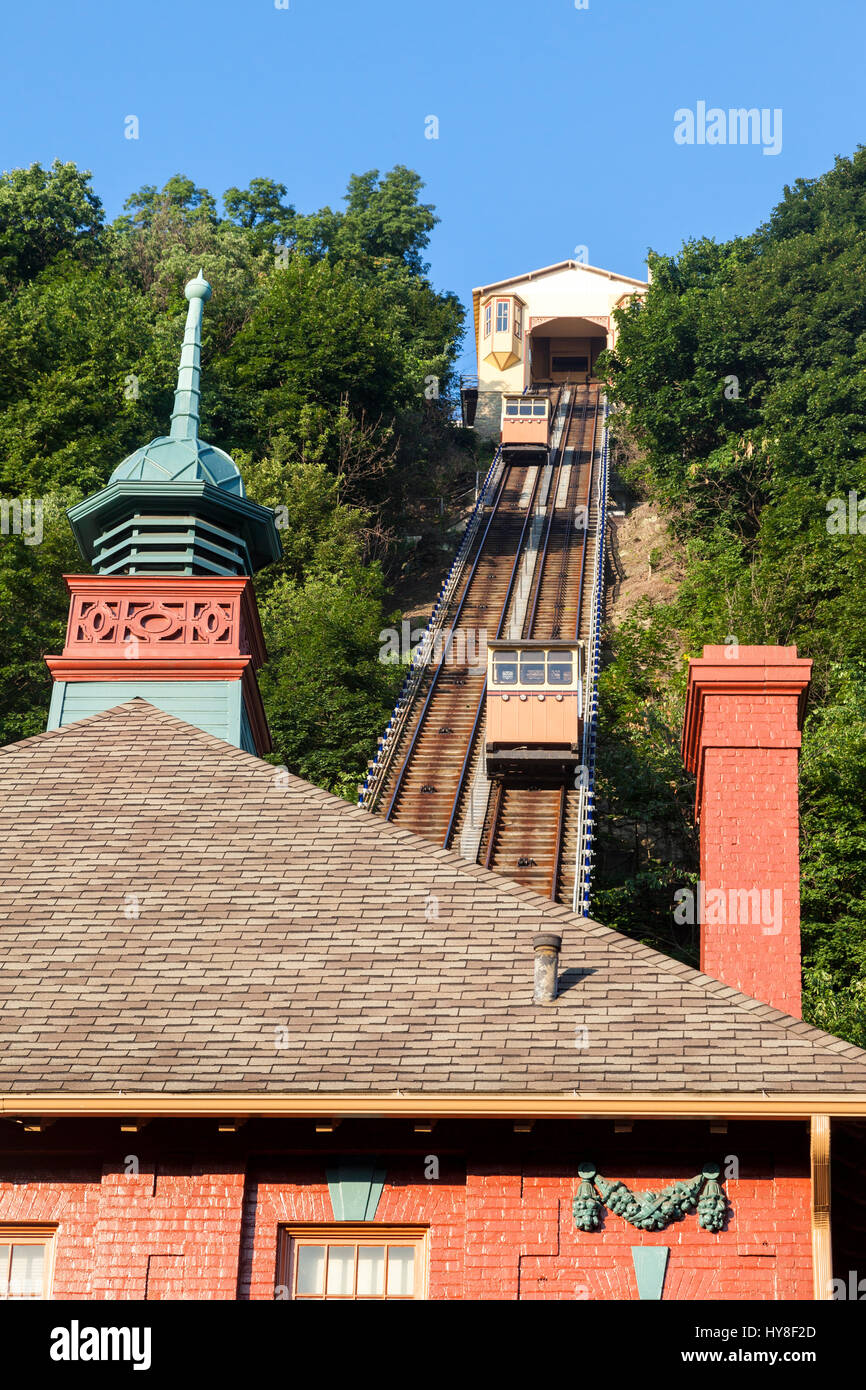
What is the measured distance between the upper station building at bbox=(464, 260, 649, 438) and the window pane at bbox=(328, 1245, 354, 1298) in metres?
66.3

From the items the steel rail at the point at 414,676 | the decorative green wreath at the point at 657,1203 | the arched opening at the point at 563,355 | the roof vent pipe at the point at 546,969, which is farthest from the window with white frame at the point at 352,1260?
the arched opening at the point at 563,355

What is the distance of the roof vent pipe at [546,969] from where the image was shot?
34.1ft

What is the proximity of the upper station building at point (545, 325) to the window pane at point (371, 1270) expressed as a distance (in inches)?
2612

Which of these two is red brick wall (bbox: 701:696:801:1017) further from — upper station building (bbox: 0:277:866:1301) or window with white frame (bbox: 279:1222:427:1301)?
window with white frame (bbox: 279:1222:427:1301)

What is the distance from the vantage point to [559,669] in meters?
33.9

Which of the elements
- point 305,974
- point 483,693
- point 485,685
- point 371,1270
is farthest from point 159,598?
point 483,693

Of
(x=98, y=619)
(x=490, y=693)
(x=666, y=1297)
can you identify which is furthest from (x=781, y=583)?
(x=666, y=1297)

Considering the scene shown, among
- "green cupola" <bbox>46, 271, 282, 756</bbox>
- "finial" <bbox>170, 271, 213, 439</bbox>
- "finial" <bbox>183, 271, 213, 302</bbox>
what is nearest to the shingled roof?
"green cupola" <bbox>46, 271, 282, 756</bbox>

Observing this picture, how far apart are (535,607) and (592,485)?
14.4m

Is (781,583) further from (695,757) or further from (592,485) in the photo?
(695,757)

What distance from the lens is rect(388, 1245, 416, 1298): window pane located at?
9969 millimetres

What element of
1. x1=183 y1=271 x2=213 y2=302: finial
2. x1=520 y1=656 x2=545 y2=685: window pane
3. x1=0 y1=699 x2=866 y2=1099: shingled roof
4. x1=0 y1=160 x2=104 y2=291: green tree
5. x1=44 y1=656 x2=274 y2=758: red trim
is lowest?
x1=0 y1=699 x2=866 y2=1099: shingled roof

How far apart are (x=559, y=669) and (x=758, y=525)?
708 inches

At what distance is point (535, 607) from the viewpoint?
45.4 metres
